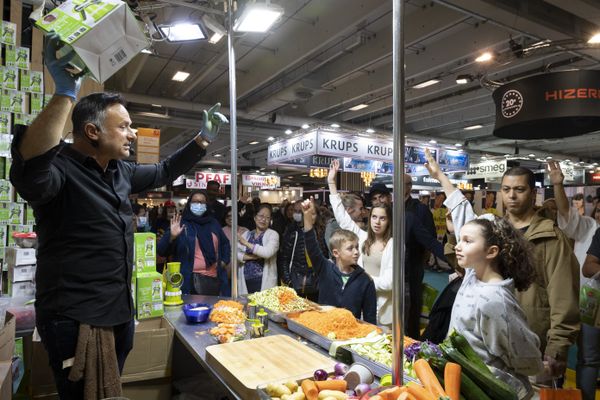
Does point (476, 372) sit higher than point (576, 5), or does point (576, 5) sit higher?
point (576, 5)

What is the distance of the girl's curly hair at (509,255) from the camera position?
77.4 inches

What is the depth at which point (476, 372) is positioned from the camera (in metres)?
1.37

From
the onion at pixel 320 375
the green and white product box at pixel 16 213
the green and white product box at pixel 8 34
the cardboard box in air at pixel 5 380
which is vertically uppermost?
the green and white product box at pixel 8 34

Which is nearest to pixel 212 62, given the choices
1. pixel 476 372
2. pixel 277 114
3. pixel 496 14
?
pixel 277 114

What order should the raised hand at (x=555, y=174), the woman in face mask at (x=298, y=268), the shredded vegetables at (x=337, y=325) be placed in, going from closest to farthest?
the shredded vegetables at (x=337, y=325), the raised hand at (x=555, y=174), the woman in face mask at (x=298, y=268)

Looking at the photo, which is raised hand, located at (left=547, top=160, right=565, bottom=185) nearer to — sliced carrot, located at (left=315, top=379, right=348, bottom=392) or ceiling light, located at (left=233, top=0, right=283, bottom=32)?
ceiling light, located at (left=233, top=0, right=283, bottom=32)

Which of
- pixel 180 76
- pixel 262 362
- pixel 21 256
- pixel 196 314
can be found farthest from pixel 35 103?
pixel 180 76

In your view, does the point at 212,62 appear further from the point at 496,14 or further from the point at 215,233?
the point at 496,14

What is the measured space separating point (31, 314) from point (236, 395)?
1.97 m

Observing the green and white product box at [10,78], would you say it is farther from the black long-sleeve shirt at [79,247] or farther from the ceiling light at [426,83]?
the ceiling light at [426,83]

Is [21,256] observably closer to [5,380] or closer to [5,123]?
[5,123]

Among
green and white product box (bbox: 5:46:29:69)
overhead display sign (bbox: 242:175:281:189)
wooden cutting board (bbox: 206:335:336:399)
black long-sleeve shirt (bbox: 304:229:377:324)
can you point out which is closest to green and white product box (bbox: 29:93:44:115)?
green and white product box (bbox: 5:46:29:69)

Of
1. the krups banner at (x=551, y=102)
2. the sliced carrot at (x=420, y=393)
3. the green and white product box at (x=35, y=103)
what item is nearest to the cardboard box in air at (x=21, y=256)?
the green and white product box at (x=35, y=103)

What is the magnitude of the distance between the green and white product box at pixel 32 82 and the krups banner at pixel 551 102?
476 centimetres
